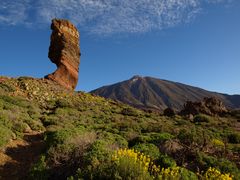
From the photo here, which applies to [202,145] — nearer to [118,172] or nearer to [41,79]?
[118,172]

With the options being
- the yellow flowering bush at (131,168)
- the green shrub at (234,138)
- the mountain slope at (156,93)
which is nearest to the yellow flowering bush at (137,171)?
the yellow flowering bush at (131,168)

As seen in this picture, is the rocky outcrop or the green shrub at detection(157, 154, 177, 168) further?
the rocky outcrop

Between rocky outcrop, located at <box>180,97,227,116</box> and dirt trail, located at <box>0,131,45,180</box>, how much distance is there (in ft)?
97.7

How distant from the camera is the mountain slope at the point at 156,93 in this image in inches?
5492

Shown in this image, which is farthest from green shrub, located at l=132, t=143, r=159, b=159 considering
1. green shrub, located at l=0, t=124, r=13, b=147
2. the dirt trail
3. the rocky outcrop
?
the rocky outcrop

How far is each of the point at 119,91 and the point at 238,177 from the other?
151 meters

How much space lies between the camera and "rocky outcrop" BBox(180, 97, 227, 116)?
3984cm

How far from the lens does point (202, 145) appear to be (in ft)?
36.4

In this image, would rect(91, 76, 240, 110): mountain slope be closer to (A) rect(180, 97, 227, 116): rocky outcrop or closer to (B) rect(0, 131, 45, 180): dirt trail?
(A) rect(180, 97, 227, 116): rocky outcrop

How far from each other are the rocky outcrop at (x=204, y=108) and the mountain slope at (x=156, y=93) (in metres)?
87.8

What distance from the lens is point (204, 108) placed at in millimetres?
40531

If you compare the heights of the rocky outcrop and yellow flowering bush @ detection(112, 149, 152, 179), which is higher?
the rocky outcrop

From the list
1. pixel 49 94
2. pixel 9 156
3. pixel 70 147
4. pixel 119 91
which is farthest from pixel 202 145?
pixel 119 91

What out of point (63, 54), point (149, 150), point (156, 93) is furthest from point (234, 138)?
point (156, 93)
